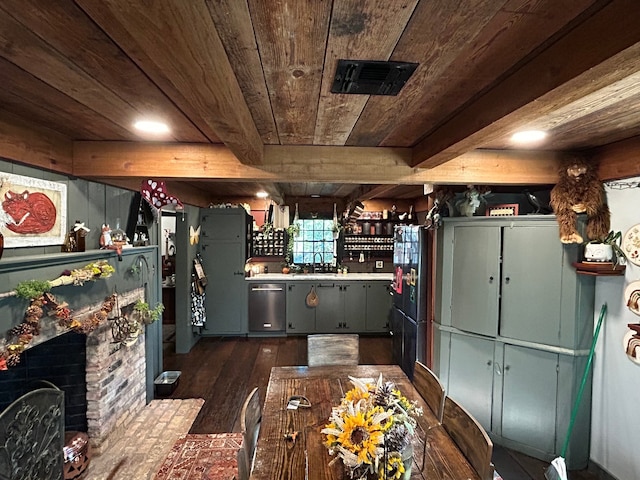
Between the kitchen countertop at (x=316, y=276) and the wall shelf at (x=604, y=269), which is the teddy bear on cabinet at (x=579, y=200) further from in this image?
the kitchen countertop at (x=316, y=276)

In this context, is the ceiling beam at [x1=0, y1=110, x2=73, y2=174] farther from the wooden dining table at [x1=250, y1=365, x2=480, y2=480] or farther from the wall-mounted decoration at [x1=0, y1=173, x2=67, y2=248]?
the wooden dining table at [x1=250, y1=365, x2=480, y2=480]

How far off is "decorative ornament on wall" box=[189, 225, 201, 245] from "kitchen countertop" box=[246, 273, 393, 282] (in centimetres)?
99

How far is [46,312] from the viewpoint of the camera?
2.03m

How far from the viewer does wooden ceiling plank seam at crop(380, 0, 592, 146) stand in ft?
2.98

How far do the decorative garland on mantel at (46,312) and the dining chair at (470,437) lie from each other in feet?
7.05

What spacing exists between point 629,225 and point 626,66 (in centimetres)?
193

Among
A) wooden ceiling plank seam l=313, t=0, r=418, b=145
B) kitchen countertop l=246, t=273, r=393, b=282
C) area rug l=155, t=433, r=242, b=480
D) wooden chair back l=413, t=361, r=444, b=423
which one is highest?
wooden ceiling plank seam l=313, t=0, r=418, b=145

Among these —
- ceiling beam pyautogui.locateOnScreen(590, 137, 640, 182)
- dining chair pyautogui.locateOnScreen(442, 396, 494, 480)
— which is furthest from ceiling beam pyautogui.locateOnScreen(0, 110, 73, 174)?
ceiling beam pyautogui.locateOnScreen(590, 137, 640, 182)

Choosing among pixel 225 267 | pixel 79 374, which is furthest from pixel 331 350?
pixel 225 267

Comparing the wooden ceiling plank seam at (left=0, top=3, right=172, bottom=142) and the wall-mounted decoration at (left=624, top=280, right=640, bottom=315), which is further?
the wall-mounted decoration at (left=624, top=280, right=640, bottom=315)

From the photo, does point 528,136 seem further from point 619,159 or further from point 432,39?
point 432,39

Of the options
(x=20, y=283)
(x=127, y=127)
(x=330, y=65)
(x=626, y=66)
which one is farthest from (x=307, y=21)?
(x=20, y=283)

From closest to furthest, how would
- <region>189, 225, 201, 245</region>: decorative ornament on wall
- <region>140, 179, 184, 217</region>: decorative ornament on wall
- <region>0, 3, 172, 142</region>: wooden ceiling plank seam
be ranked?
<region>0, 3, 172, 142</region>: wooden ceiling plank seam → <region>140, 179, 184, 217</region>: decorative ornament on wall → <region>189, 225, 201, 245</region>: decorative ornament on wall

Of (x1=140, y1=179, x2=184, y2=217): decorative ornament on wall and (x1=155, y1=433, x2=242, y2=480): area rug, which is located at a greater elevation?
(x1=140, y1=179, x2=184, y2=217): decorative ornament on wall
